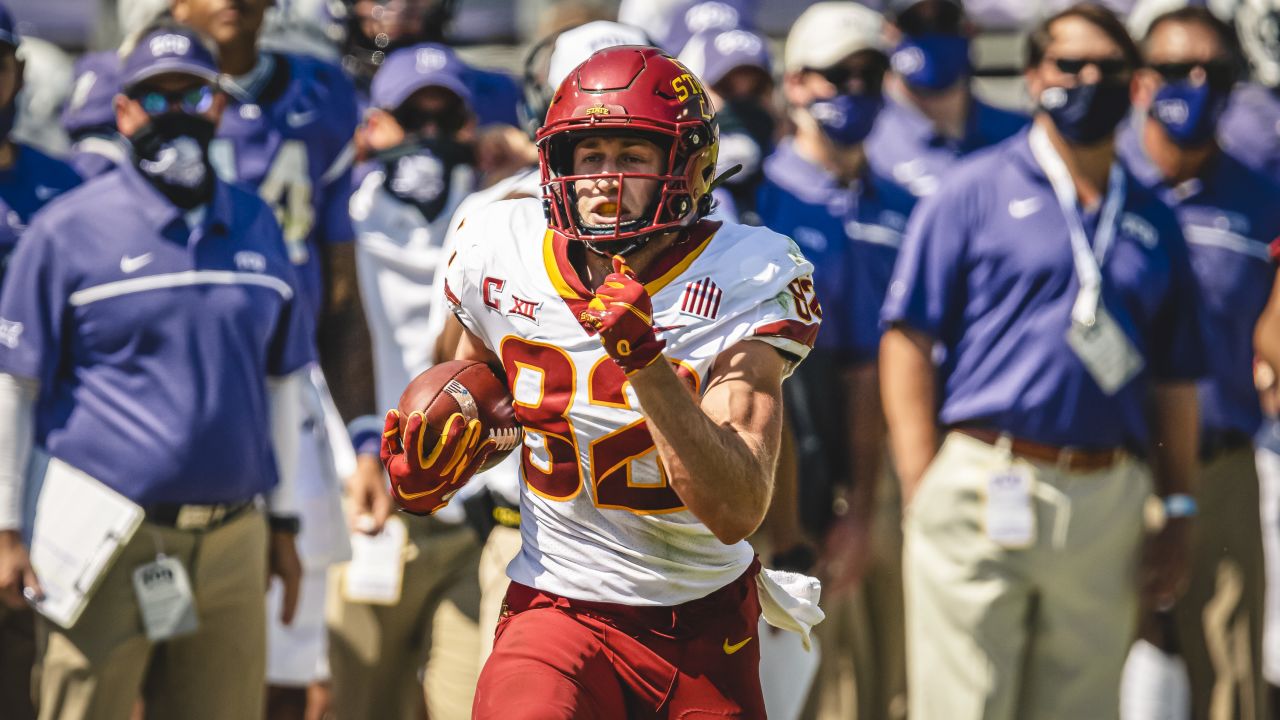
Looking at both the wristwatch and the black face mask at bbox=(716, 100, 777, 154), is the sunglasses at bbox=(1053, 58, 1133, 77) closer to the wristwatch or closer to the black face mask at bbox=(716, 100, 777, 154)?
the black face mask at bbox=(716, 100, 777, 154)

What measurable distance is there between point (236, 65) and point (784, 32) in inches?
188

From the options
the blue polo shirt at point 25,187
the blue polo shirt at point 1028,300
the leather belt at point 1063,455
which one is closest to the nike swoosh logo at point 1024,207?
the blue polo shirt at point 1028,300

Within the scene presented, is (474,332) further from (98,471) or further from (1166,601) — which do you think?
(1166,601)

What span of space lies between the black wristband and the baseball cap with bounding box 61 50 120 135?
1.82m

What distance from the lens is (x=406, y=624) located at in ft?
21.2

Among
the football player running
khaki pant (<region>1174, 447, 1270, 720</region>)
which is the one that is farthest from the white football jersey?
khaki pant (<region>1174, 447, 1270, 720</region>)

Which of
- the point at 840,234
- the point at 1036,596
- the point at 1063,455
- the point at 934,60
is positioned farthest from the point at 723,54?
the point at 1036,596

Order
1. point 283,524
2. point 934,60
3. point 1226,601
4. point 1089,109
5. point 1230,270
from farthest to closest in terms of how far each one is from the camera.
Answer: point 934,60
point 1230,270
point 1226,601
point 1089,109
point 283,524

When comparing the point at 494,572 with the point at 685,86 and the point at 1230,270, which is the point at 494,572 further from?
the point at 1230,270

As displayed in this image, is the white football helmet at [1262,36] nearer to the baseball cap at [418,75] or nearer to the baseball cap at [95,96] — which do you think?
the baseball cap at [418,75]

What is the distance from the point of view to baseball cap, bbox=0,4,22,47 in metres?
6.21

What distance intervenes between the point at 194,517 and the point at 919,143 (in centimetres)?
360

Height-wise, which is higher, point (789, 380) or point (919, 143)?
point (919, 143)

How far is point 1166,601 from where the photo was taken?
6.28 m
